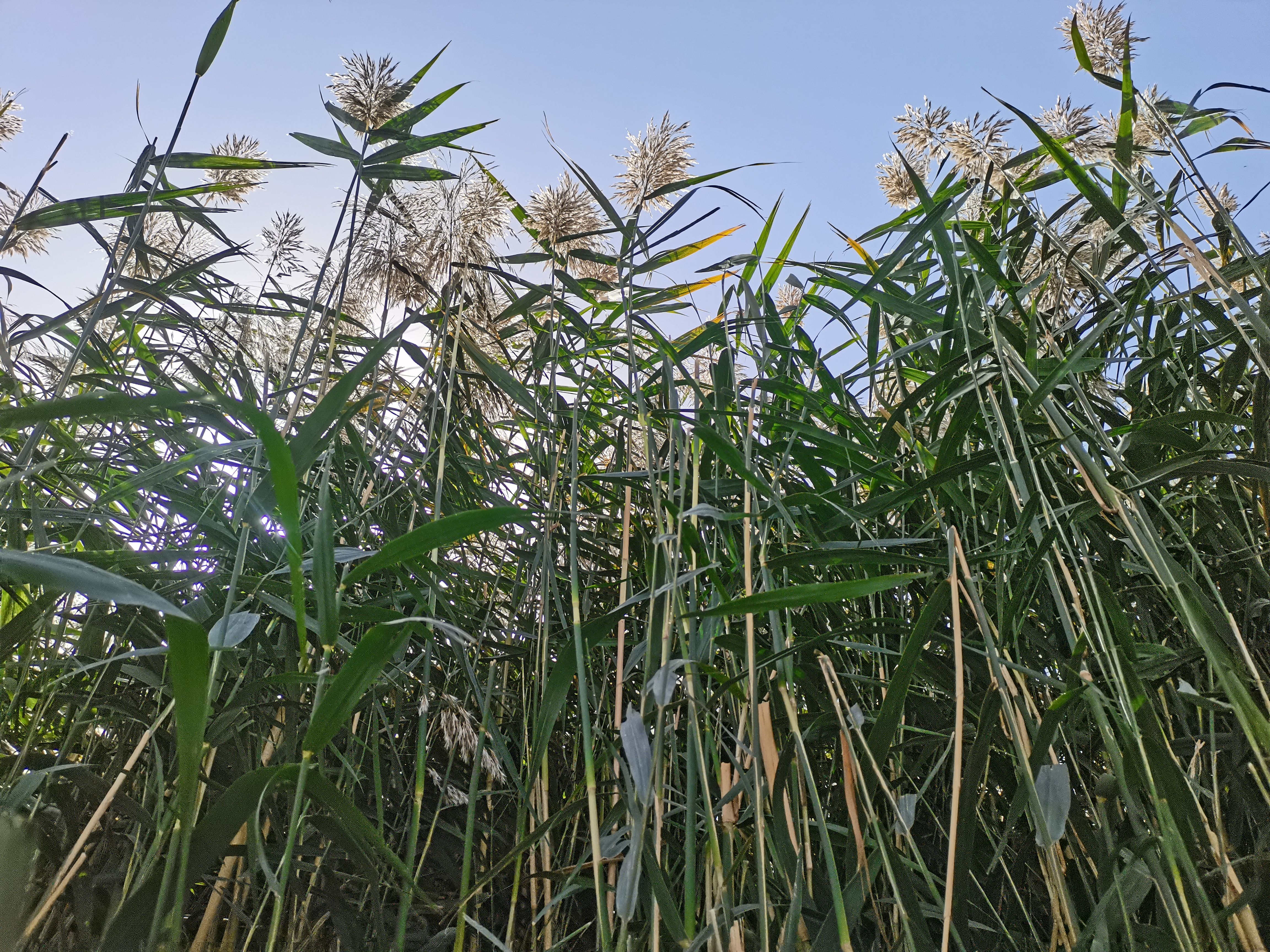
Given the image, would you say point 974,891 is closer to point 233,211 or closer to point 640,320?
point 640,320

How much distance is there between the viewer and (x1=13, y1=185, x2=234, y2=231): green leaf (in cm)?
81

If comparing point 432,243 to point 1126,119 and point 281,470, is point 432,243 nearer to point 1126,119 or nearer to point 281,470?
point 281,470

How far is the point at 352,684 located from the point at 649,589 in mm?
293

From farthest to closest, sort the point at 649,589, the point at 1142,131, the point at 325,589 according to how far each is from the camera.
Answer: the point at 1142,131 → the point at 649,589 → the point at 325,589

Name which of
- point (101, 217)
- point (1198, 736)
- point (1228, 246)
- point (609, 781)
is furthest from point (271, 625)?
point (1228, 246)

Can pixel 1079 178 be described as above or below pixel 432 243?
below

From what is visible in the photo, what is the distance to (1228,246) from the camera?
0.96 meters

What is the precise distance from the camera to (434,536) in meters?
0.47

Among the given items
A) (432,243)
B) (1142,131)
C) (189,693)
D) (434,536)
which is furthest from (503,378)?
(1142,131)

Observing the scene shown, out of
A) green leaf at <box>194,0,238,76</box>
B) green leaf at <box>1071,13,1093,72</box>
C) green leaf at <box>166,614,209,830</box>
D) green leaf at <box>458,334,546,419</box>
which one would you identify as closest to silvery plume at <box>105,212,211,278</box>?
green leaf at <box>194,0,238,76</box>

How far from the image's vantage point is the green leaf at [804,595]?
0.50 metres

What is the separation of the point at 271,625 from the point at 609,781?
380 mm

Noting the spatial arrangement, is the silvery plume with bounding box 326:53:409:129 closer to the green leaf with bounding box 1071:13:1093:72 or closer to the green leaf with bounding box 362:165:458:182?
the green leaf with bounding box 362:165:458:182

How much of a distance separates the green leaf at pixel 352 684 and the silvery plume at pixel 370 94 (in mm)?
768
